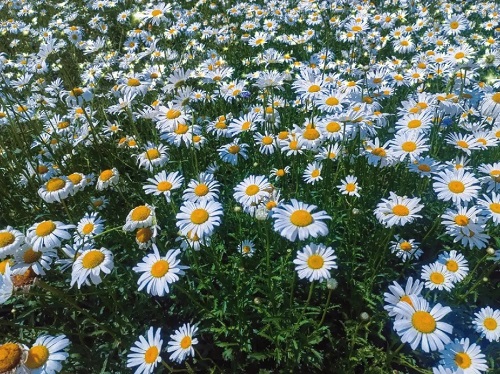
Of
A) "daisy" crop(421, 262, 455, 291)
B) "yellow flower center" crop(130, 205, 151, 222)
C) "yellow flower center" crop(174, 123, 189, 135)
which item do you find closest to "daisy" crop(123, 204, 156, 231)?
"yellow flower center" crop(130, 205, 151, 222)

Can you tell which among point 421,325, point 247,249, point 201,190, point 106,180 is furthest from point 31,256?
point 421,325

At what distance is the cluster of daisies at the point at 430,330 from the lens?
2.05 meters

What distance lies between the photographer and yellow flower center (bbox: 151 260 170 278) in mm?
2398

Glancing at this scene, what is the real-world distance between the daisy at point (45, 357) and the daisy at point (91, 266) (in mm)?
359

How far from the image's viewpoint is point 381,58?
6.50m

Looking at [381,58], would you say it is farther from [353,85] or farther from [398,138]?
[398,138]

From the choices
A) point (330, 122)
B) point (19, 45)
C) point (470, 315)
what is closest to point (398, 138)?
point (330, 122)

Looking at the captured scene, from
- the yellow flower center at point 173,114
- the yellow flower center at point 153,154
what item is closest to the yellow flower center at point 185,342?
the yellow flower center at point 153,154

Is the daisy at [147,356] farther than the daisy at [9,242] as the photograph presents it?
No

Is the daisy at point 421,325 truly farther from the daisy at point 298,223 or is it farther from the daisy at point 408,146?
the daisy at point 408,146

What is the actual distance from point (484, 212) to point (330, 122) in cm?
134

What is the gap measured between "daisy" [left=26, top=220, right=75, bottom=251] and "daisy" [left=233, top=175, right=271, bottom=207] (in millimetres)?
1187

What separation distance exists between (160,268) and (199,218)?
16.6 inches

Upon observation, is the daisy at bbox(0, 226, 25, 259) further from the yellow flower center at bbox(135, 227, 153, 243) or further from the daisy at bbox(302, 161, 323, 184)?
the daisy at bbox(302, 161, 323, 184)
